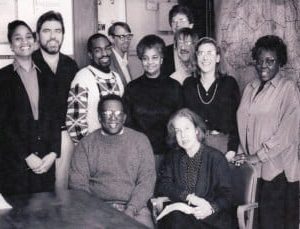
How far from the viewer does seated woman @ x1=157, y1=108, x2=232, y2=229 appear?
9.23 ft

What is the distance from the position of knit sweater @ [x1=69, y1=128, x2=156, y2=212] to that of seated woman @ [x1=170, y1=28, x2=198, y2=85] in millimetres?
759

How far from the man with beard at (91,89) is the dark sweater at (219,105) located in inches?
20.3

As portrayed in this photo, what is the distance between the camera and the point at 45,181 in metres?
3.34

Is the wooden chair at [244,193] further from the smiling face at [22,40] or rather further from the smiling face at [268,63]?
the smiling face at [22,40]

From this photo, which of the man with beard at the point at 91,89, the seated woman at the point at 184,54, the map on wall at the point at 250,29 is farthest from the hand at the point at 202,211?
the map on wall at the point at 250,29

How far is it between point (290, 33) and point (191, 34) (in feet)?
2.30

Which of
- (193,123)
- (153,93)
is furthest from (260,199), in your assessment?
(153,93)

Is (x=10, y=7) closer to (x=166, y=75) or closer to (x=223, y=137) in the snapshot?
(x=166, y=75)

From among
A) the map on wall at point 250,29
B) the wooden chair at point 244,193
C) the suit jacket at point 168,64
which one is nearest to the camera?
the wooden chair at point 244,193

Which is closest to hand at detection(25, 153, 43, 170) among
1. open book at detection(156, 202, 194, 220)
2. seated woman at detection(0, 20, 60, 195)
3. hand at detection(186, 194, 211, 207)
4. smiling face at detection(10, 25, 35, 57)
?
seated woman at detection(0, 20, 60, 195)

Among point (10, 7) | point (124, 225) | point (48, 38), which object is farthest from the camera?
point (10, 7)

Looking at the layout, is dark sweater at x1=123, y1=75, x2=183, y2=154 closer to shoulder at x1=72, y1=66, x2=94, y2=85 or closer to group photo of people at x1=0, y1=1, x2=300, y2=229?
group photo of people at x1=0, y1=1, x2=300, y2=229

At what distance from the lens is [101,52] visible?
339cm

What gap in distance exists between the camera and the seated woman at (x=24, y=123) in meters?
3.21
